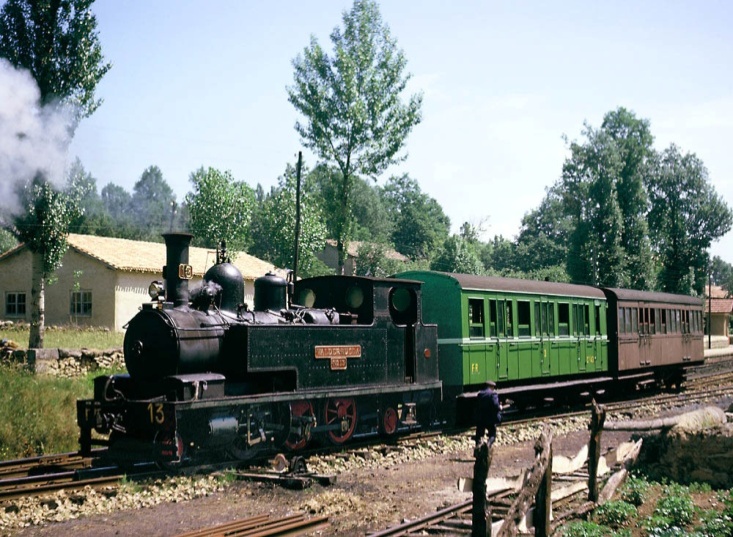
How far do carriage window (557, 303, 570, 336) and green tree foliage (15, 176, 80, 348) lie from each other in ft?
41.0

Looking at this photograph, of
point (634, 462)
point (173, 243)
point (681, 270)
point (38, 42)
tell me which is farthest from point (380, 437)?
point (681, 270)

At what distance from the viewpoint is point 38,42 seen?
59.5 feet

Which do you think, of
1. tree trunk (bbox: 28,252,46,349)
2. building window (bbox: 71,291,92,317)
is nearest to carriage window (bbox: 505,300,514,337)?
tree trunk (bbox: 28,252,46,349)

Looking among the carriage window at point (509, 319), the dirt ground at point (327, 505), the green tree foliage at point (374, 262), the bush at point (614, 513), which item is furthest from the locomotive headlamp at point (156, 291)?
the green tree foliage at point (374, 262)

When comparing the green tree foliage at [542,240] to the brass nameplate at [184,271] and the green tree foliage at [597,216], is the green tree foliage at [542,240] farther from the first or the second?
the brass nameplate at [184,271]

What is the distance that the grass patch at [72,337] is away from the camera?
22.2 meters

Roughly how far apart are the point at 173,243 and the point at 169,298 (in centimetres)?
84

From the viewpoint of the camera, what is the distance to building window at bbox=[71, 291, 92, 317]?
29.8m

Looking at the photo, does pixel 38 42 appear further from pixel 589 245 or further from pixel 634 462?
pixel 589 245

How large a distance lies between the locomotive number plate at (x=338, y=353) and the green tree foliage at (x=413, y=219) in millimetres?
71601

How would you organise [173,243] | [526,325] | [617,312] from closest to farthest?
[173,243], [526,325], [617,312]

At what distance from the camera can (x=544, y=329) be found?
17328mm

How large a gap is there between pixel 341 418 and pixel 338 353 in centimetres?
116

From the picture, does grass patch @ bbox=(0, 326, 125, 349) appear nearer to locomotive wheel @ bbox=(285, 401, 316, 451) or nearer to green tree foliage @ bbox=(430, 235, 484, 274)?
locomotive wheel @ bbox=(285, 401, 316, 451)
